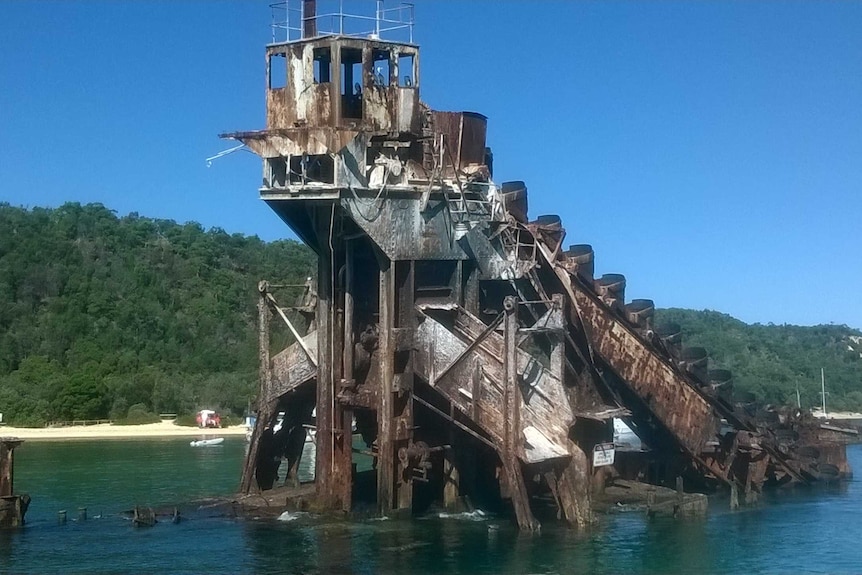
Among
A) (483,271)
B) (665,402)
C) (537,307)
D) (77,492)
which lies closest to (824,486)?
(665,402)

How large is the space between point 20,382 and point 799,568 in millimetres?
58506

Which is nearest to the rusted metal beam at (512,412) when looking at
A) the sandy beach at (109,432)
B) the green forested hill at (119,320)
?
the sandy beach at (109,432)

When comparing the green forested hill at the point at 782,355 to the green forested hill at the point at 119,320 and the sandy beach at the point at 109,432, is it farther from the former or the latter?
the green forested hill at the point at 119,320

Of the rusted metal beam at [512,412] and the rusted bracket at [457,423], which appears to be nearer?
the rusted metal beam at [512,412]

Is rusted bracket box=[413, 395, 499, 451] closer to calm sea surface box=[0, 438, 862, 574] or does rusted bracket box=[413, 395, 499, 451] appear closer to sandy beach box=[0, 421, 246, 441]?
calm sea surface box=[0, 438, 862, 574]

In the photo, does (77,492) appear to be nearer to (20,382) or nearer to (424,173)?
(424,173)

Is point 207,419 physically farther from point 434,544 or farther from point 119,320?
point 434,544

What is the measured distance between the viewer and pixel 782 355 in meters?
110

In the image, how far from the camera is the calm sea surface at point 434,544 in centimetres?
2347

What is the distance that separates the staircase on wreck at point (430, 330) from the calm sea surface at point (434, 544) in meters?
1.17

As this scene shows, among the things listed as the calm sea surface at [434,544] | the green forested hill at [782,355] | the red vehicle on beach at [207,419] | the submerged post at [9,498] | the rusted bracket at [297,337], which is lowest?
the calm sea surface at [434,544]

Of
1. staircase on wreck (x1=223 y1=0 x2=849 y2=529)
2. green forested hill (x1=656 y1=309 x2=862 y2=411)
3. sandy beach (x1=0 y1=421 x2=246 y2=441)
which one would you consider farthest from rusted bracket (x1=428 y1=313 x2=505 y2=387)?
sandy beach (x1=0 y1=421 x2=246 y2=441)

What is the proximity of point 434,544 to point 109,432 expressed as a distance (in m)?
48.0

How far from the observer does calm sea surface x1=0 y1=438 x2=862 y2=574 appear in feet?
77.0
